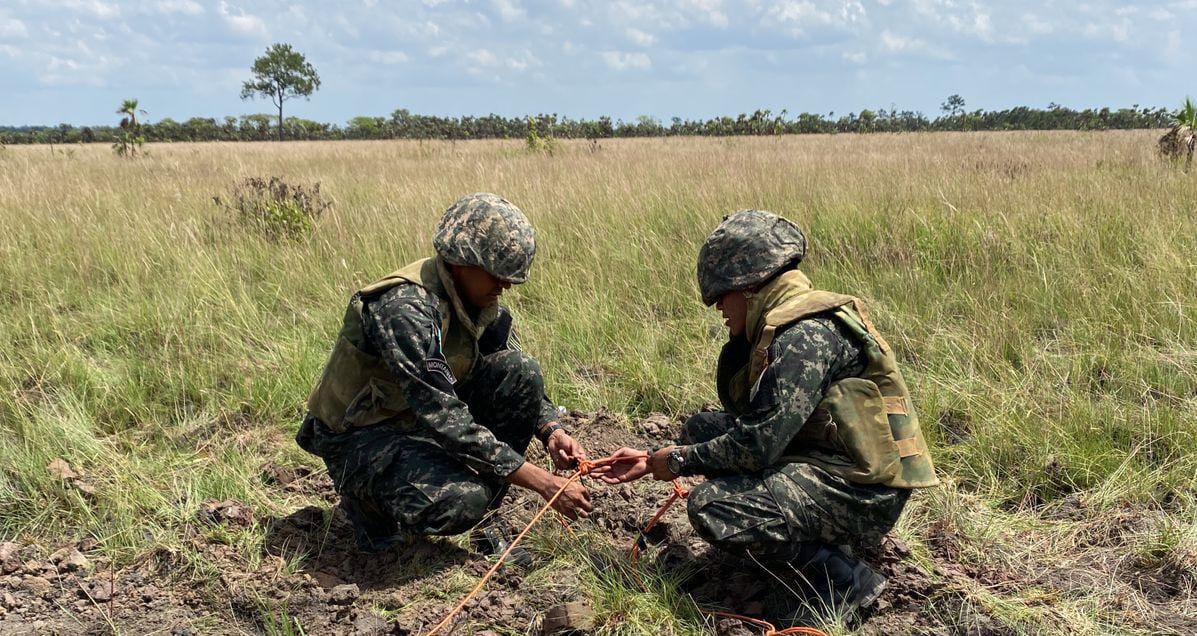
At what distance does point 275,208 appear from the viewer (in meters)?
6.51

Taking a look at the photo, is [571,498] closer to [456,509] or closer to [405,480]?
[456,509]

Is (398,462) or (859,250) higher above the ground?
(859,250)

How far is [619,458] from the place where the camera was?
272 centimetres

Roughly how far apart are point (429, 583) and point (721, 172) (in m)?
7.13

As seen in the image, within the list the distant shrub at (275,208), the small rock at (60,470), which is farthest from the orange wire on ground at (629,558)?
the distant shrub at (275,208)

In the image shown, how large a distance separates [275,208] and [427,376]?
4563 millimetres

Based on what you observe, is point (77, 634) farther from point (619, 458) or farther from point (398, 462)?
point (619, 458)

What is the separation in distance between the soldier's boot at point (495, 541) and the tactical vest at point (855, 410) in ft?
3.23

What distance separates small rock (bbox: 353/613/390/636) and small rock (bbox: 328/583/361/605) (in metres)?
0.09

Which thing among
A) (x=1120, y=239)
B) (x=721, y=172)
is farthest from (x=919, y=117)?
(x=1120, y=239)

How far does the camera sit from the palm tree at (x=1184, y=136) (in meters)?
8.39

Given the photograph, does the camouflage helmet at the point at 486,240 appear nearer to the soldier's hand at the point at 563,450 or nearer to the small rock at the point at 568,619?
the soldier's hand at the point at 563,450

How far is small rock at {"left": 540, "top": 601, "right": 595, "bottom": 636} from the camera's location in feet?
7.83

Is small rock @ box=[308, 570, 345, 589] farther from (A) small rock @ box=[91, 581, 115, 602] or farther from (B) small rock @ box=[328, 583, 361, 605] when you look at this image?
(A) small rock @ box=[91, 581, 115, 602]
